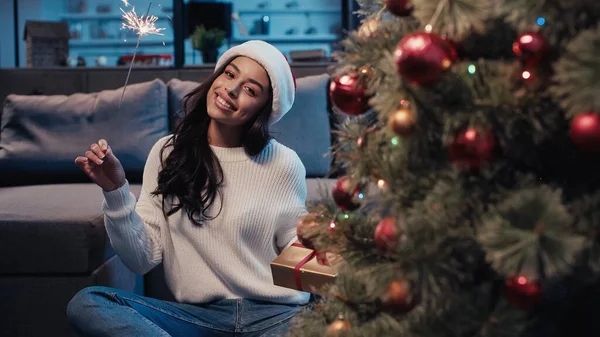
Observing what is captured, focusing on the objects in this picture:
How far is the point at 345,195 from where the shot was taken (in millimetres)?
883

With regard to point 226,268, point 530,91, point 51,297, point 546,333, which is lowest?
point 51,297

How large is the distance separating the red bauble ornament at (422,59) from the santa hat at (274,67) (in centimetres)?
95

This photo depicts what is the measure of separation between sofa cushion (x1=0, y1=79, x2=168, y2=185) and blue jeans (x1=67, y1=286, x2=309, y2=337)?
3.89 ft

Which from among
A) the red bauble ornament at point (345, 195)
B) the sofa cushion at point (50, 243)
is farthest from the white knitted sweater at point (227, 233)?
the red bauble ornament at point (345, 195)

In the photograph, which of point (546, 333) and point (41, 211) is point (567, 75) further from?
point (41, 211)

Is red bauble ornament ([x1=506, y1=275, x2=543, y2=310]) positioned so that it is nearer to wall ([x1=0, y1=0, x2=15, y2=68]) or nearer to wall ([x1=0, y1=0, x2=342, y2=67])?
wall ([x1=0, y1=0, x2=342, y2=67])

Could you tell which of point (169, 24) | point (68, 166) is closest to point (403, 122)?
point (68, 166)

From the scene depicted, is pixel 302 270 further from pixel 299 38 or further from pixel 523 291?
→ pixel 299 38

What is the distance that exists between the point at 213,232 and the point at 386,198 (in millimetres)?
905

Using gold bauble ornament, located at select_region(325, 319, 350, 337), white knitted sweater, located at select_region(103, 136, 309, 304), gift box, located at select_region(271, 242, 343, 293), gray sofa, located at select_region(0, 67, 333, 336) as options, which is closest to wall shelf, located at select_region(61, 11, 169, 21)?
gray sofa, located at select_region(0, 67, 333, 336)

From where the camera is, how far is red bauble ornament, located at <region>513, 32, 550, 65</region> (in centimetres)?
67

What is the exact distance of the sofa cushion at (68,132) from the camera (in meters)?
2.62

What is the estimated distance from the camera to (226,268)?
1.55 meters

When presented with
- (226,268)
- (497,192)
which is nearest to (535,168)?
(497,192)
